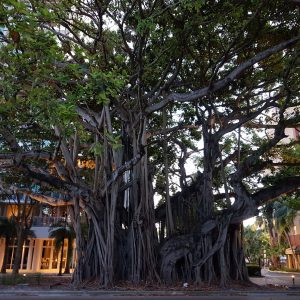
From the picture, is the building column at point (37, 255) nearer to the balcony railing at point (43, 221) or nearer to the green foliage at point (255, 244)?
the balcony railing at point (43, 221)

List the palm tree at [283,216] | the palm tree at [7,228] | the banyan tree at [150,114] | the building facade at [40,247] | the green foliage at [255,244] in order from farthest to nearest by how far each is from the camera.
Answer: the green foliage at [255,244] < the palm tree at [283,216] < the building facade at [40,247] < the palm tree at [7,228] < the banyan tree at [150,114]

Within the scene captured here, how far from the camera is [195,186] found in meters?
10.0

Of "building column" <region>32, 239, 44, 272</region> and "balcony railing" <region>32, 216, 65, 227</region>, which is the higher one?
"balcony railing" <region>32, 216, 65, 227</region>

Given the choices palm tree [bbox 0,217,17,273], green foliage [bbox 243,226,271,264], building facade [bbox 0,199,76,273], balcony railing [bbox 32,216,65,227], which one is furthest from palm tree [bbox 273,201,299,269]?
palm tree [bbox 0,217,17,273]

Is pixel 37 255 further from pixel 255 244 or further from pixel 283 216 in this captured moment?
pixel 255 244

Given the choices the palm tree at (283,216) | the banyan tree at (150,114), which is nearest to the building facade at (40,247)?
the banyan tree at (150,114)

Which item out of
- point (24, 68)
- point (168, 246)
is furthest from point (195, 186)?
point (24, 68)

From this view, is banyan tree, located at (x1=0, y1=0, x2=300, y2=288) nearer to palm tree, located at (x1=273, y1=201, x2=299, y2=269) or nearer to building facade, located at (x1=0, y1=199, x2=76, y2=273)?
building facade, located at (x1=0, y1=199, x2=76, y2=273)

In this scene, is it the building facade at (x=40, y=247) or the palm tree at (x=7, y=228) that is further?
the building facade at (x=40, y=247)

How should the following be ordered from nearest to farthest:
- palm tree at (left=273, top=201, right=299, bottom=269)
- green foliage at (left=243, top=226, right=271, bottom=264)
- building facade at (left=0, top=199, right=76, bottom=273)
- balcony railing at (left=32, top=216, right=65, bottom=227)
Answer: building facade at (left=0, top=199, right=76, bottom=273)
balcony railing at (left=32, top=216, right=65, bottom=227)
palm tree at (left=273, top=201, right=299, bottom=269)
green foliage at (left=243, top=226, right=271, bottom=264)

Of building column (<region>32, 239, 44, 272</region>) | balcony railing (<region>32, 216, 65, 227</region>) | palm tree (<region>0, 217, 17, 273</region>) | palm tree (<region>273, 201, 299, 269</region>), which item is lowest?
building column (<region>32, 239, 44, 272</region>)

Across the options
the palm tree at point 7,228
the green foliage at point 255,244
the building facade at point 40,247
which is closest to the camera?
the palm tree at point 7,228

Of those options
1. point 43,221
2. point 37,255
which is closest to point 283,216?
point 43,221

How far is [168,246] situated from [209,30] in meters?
5.17
